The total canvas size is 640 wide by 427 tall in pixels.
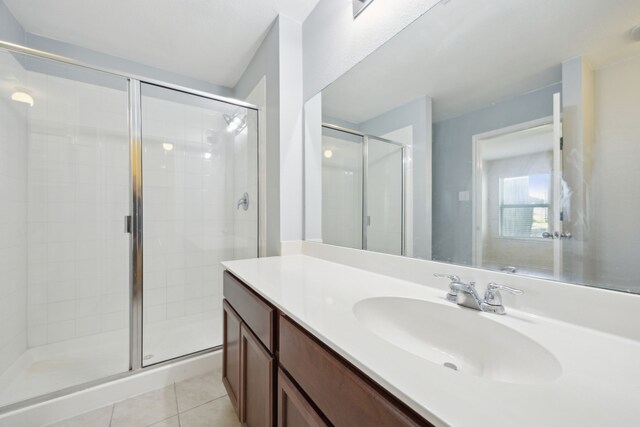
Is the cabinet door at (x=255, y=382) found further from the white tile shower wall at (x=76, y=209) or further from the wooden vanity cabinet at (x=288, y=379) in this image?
the white tile shower wall at (x=76, y=209)

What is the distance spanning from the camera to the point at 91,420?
126cm

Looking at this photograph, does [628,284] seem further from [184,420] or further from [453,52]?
[184,420]

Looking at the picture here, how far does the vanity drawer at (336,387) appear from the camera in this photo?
41cm

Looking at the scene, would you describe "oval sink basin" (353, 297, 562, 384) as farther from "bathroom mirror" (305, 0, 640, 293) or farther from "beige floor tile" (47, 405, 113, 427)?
"beige floor tile" (47, 405, 113, 427)

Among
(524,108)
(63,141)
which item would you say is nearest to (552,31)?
(524,108)

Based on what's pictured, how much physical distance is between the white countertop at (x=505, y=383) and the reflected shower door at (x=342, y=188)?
674mm

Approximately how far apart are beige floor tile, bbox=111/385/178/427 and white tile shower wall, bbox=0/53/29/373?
0.78 m

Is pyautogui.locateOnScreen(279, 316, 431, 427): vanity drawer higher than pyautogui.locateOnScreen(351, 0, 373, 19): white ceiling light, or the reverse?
pyautogui.locateOnScreen(351, 0, 373, 19): white ceiling light

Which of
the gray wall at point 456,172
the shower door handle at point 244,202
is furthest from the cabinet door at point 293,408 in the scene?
the shower door handle at point 244,202

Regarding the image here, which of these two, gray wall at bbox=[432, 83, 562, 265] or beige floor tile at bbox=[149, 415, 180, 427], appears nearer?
gray wall at bbox=[432, 83, 562, 265]

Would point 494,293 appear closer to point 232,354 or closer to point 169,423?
point 232,354

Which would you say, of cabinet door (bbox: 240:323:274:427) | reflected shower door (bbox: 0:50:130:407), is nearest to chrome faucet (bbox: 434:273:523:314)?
cabinet door (bbox: 240:323:274:427)

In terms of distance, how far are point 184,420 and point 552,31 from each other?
2.13m

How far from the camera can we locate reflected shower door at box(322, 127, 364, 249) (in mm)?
1414
